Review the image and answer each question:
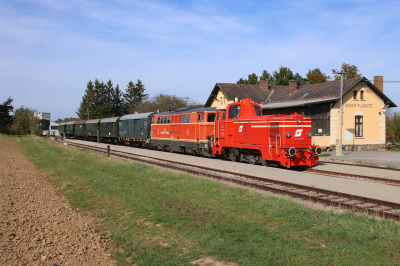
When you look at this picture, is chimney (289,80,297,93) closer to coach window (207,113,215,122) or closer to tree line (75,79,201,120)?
coach window (207,113,215,122)

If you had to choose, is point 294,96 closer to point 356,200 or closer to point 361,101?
point 361,101

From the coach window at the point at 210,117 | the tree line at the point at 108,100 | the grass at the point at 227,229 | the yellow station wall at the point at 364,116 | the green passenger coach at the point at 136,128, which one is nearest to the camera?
the grass at the point at 227,229

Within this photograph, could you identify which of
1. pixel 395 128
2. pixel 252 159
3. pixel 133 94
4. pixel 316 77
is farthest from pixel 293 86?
pixel 133 94

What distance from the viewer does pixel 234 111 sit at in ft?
59.3

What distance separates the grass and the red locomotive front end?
5633 millimetres

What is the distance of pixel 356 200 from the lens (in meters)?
8.82

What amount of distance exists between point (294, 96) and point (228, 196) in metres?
26.8

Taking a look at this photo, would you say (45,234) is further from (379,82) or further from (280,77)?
(280,77)

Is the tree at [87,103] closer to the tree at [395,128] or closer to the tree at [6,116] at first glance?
the tree at [6,116]

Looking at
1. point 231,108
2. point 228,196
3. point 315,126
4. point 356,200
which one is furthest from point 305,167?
point 315,126

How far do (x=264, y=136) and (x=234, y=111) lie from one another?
3.20m

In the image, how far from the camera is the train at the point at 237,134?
48.9ft

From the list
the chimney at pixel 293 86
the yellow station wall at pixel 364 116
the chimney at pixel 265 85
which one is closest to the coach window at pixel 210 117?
the yellow station wall at pixel 364 116

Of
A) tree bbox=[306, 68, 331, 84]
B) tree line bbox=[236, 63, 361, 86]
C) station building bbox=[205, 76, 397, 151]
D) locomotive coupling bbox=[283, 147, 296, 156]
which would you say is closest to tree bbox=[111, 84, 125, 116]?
tree line bbox=[236, 63, 361, 86]
